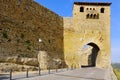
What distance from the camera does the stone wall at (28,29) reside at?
22823 millimetres

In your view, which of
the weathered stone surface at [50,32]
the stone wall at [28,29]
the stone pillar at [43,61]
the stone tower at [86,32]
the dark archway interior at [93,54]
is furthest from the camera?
the dark archway interior at [93,54]

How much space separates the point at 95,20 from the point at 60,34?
5276 millimetres

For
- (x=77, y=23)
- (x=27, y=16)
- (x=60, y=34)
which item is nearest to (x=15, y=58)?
(x=27, y=16)

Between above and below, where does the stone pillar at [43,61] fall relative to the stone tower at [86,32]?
below

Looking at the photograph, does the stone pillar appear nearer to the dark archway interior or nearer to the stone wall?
the stone wall

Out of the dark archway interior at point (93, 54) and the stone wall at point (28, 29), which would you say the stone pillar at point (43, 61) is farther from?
the dark archway interior at point (93, 54)

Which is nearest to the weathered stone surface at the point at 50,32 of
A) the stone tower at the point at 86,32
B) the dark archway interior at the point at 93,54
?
the stone tower at the point at 86,32

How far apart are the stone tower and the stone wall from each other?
4.21 ft

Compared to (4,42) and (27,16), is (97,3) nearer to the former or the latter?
(27,16)

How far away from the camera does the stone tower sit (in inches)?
1462

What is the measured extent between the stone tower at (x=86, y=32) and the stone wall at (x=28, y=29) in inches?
50.5

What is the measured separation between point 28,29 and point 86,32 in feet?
40.2

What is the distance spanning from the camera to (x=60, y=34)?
119 feet

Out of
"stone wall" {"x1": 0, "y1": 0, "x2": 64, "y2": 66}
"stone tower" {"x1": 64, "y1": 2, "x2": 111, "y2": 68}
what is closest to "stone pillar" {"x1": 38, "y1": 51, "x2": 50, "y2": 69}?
"stone wall" {"x1": 0, "y1": 0, "x2": 64, "y2": 66}
